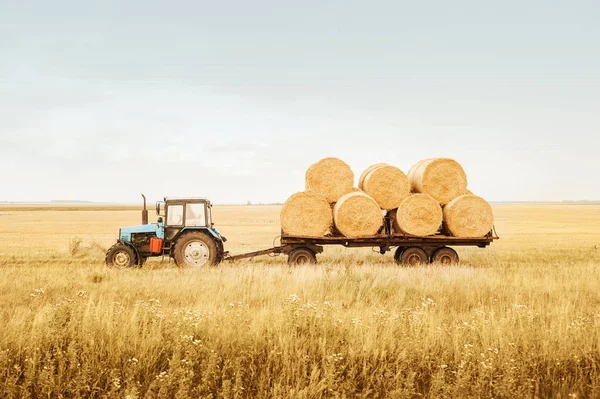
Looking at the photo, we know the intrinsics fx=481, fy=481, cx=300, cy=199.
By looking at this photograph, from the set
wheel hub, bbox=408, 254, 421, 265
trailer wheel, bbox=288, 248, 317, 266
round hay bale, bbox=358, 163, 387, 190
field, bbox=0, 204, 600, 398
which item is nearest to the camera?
field, bbox=0, 204, 600, 398

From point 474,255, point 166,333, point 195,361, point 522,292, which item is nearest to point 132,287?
point 166,333

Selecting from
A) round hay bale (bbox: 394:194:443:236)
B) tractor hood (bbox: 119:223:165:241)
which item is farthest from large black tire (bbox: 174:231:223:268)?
round hay bale (bbox: 394:194:443:236)

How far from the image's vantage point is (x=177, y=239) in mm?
12508

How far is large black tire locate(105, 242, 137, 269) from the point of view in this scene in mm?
12375

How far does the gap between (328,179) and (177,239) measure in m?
4.23

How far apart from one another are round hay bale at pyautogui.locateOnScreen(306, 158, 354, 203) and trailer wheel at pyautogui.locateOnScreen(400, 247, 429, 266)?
2.26m

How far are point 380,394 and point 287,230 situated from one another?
318 inches

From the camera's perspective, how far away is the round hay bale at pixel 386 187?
1261 cm

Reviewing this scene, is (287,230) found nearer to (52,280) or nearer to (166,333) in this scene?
(52,280)

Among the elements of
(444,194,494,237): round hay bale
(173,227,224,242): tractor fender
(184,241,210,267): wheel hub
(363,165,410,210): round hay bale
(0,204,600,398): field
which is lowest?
(0,204,600,398): field

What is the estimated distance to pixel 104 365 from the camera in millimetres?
4609

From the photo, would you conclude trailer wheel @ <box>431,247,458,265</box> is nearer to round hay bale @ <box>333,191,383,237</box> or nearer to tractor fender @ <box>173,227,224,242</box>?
round hay bale @ <box>333,191,383,237</box>

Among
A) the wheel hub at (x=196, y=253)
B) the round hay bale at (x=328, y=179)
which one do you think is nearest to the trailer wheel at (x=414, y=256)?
the round hay bale at (x=328, y=179)

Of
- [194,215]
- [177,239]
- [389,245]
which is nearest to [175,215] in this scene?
[194,215]
